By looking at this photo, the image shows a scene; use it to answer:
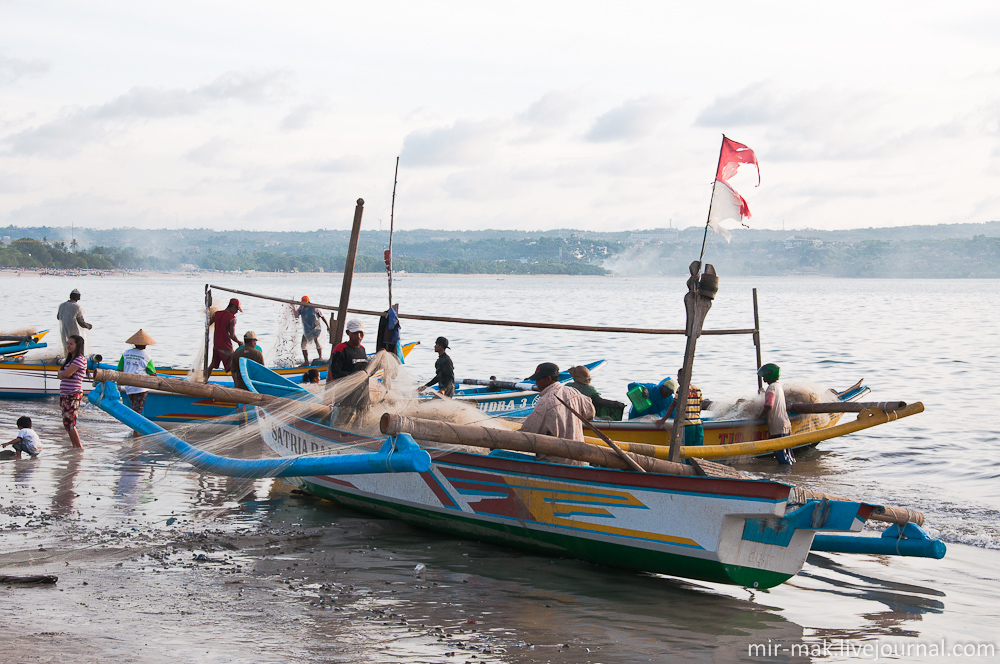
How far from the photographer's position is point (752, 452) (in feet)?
38.9

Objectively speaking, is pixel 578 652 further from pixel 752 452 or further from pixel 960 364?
pixel 960 364

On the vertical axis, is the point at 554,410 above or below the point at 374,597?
above

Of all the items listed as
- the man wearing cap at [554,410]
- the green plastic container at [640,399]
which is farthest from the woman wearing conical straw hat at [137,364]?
the man wearing cap at [554,410]

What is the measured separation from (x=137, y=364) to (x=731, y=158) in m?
9.27

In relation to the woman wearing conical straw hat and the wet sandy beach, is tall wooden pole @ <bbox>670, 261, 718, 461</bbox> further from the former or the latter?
the woman wearing conical straw hat

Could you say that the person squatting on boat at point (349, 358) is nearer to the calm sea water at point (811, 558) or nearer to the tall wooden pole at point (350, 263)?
the tall wooden pole at point (350, 263)

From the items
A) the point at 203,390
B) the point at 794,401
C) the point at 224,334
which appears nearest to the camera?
the point at 203,390

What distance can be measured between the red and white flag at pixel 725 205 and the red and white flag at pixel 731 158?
0.08 meters

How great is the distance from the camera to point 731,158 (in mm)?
8062

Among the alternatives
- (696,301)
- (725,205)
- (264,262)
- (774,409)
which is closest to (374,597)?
(696,301)

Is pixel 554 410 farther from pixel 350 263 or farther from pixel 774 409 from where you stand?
pixel 774 409

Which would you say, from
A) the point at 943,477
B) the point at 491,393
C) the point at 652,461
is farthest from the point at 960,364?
the point at 652,461

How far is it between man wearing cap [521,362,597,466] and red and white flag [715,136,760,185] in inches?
95.9

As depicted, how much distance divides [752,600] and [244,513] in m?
5.20
